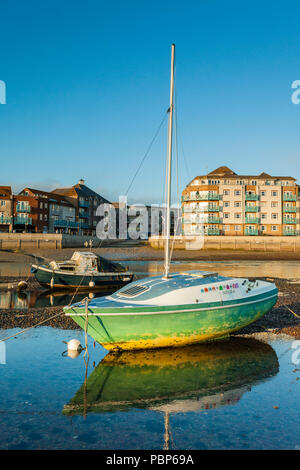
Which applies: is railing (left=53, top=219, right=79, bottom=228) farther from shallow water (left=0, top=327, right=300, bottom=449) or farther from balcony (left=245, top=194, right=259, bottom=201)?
shallow water (left=0, top=327, right=300, bottom=449)

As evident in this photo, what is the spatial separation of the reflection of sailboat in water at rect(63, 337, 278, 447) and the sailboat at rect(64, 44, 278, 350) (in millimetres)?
567

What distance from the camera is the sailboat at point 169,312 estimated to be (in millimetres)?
11312

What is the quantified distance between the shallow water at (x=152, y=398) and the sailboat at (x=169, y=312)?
0.59 meters

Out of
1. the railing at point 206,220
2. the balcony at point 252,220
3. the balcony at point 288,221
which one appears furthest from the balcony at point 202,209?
the balcony at point 288,221

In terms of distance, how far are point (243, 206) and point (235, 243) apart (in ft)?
51.0

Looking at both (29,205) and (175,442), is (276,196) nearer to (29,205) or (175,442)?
(29,205)

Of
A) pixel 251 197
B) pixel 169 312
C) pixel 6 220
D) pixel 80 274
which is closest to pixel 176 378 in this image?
pixel 169 312

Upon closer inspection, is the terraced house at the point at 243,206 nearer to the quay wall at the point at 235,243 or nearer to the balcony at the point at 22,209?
the quay wall at the point at 235,243

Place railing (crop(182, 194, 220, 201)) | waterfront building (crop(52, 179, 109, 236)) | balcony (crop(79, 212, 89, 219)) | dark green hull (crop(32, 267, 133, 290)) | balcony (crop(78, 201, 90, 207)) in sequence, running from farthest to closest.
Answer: balcony (crop(78, 201, 90, 207)) < balcony (crop(79, 212, 89, 219)) < waterfront building (crop(52, 179, 109, 236)) < railing (crop(182, 194, 220, 201)) < dark green hull (crop(32, 267, 133, 290))

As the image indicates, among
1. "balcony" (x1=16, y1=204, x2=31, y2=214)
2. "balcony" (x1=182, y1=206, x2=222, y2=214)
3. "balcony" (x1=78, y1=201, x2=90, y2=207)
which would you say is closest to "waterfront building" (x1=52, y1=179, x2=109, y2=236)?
"balcony" (x1=78, y1=201, x2=90, y2=207)

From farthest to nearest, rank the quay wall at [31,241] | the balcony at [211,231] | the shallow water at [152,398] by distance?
1. the balcony at [211,231]
2. the quay wall at [31,241]
3. the shallow water at [152,398]

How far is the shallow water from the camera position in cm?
691

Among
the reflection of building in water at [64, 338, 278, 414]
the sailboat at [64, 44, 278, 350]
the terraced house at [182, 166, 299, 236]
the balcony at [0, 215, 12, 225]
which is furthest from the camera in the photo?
the balcony at [0, 215, 12, 225]
